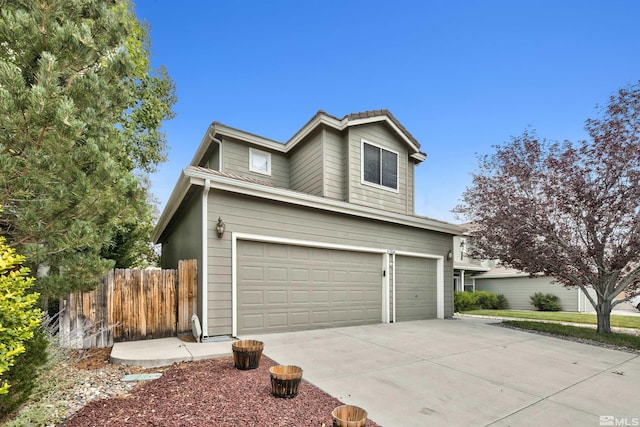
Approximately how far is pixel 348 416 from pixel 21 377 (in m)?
3.11

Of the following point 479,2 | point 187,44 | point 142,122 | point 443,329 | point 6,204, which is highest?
point 187,44

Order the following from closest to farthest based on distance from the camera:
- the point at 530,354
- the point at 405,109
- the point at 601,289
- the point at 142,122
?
the point at 530,354 < the point at 601,289 < the point at 142,122 < the point at 405,109

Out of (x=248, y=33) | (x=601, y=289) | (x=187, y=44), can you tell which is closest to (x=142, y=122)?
(x=187, y=44)

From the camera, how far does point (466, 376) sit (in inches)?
184

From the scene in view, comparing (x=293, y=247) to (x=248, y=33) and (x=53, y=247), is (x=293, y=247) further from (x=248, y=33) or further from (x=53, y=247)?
(x=248, y=33)

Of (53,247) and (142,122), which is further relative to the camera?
(142,122)

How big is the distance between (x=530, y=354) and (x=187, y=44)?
15539 mm

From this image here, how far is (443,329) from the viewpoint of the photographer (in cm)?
845

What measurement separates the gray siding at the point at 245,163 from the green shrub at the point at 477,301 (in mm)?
11875

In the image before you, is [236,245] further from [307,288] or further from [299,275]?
[307,288]

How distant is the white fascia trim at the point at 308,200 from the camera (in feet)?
21.2

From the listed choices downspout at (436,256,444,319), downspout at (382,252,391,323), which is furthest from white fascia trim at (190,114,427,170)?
downspout at (382,252,391,323)

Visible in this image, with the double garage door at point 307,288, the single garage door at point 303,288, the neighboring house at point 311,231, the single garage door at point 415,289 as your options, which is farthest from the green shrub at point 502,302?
the single garage door at point 303,288

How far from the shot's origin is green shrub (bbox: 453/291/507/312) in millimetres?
17625
